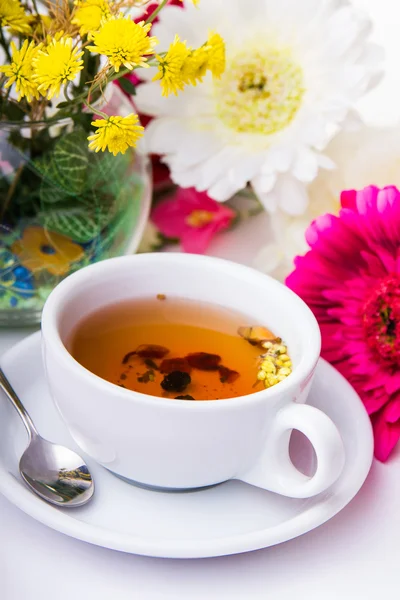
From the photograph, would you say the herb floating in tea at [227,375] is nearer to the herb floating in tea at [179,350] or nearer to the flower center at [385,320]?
the herb floating in tea at [179,350]

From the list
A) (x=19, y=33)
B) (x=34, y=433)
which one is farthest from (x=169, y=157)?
(x=34, y=433)

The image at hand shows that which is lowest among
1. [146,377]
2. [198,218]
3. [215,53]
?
[198,218]

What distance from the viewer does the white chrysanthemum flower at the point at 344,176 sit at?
2.53ft

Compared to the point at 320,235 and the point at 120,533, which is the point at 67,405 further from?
the point at 320,235

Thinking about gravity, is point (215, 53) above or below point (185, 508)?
above

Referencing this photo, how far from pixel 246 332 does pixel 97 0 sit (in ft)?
0.90

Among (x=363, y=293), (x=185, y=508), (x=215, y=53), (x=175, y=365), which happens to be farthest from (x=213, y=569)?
(x=215, y=53)

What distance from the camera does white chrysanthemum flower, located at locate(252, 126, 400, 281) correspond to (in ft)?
2.53

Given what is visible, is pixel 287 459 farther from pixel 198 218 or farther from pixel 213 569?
pixel 198 218

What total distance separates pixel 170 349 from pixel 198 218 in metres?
0.30

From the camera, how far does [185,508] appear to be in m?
0.55

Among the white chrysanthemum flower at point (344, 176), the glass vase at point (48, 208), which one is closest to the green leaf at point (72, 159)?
the glass vase at point (48, 208)

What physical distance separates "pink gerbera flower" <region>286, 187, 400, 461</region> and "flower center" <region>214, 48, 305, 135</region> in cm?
16

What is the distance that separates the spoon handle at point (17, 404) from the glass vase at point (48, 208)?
0.10 meters
